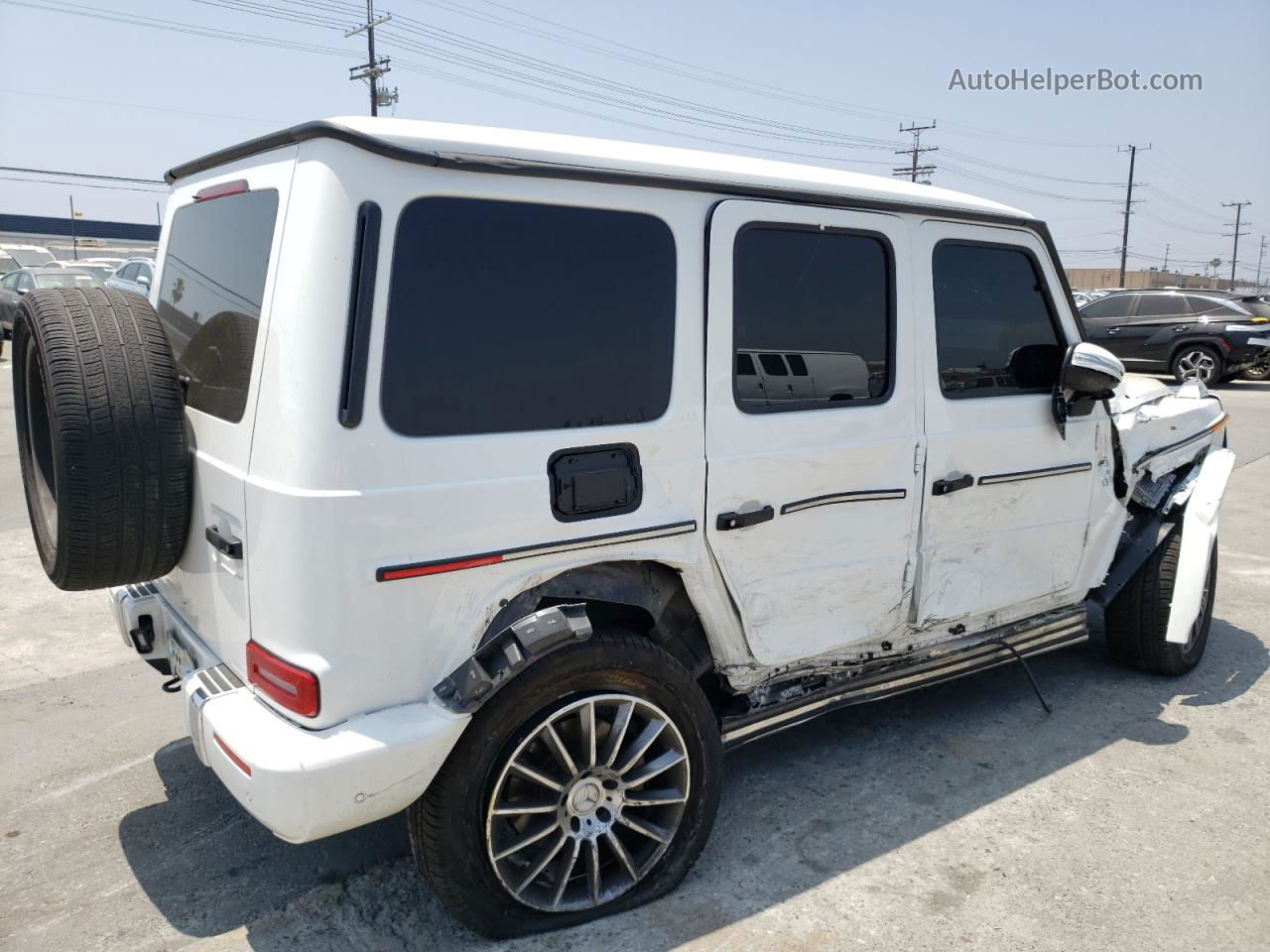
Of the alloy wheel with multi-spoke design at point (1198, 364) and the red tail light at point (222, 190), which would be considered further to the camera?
the alloy wheel with multi-spoke design at point (1198, 364)

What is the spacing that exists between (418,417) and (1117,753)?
10.2 ft

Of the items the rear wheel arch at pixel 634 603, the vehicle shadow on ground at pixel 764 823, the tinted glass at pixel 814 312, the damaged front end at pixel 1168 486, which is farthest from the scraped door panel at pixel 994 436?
the rear wheel arch at pixel 634 603

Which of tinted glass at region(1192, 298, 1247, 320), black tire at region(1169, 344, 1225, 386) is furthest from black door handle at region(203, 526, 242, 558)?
tinted glass at region(1192, 298, 1247, 320)

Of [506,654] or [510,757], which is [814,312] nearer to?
[506,654]

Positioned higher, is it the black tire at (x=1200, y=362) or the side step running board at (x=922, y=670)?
the black tire at (x=1200, y=362)

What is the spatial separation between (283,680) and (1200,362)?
18.8 meters

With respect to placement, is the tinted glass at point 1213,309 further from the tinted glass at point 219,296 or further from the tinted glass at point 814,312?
the tinted glass at point 219,296

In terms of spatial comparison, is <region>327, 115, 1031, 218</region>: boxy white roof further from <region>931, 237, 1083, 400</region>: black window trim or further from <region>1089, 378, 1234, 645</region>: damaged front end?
<region>1089, 378, 1234, 645</region>: damaged front end

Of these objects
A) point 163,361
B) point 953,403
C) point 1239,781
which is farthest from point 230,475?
point 1239,781

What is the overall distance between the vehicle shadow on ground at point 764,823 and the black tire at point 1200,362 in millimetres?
14820

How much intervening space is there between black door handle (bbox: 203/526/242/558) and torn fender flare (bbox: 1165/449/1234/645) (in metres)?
3.81

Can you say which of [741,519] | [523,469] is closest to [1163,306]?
[741,519]

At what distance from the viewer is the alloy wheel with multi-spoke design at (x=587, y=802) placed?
8.71ft

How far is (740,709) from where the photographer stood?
3.31m
